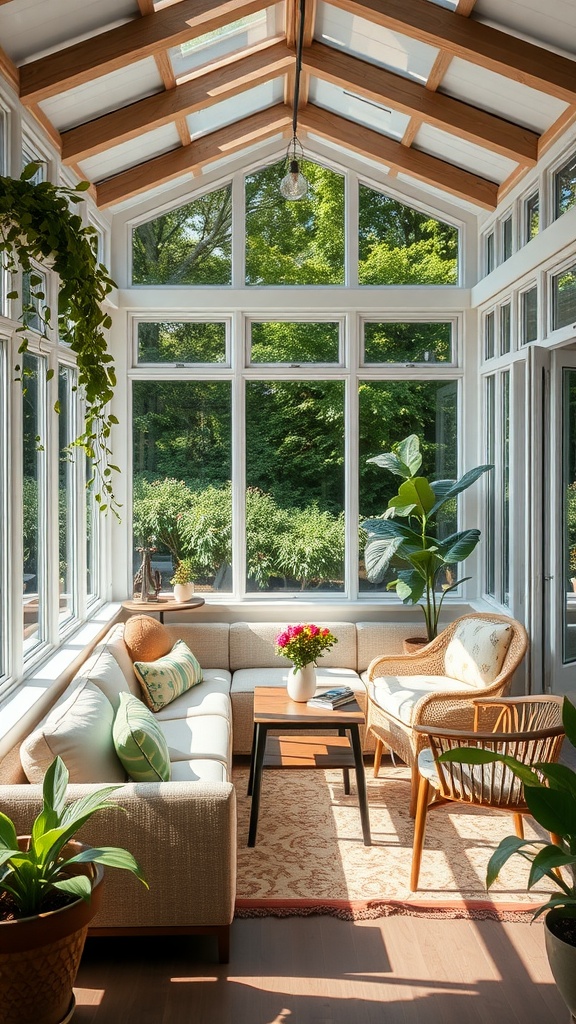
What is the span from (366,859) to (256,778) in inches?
24.4

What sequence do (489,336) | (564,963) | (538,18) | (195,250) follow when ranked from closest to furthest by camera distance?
(564,963) < (538,18) < (489,336) < (195,250)

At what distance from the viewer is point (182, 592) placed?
19.9ft

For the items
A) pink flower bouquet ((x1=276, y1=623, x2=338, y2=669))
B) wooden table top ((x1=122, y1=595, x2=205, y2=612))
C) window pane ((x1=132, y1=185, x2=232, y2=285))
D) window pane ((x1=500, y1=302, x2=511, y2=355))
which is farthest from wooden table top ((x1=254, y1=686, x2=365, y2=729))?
window pane ((x1=132, y1=185, x2=232, y2=285))

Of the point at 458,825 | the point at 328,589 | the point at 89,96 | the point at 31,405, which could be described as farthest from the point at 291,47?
the point at 458,825

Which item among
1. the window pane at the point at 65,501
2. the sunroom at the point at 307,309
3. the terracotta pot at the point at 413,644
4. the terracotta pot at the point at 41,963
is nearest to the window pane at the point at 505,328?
the sunroom at the point at 307,309

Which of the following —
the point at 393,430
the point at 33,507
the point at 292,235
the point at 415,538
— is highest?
the point at 292,235

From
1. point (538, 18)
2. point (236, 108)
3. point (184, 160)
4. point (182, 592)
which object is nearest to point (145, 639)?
point (182, 592)

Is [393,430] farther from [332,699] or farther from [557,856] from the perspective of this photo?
[557,856]

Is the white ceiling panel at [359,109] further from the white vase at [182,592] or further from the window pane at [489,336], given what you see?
the white vase at [182,592]

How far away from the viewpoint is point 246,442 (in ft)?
21.4

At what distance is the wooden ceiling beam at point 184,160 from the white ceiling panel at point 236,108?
5 cm

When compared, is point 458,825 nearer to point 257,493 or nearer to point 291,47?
point 257,493

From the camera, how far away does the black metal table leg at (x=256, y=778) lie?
414cm

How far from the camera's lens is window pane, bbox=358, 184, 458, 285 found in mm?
6500
